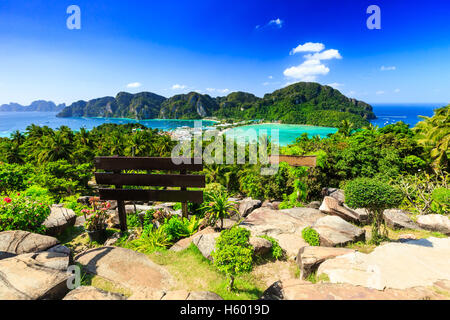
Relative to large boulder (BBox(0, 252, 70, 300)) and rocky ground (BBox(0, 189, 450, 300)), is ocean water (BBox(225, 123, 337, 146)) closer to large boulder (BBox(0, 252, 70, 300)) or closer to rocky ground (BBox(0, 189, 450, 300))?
rocky ground (BBox(0, 189, 450, 300))

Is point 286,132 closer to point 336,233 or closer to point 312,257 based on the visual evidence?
point 336,233

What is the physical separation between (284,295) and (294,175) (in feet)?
39.0

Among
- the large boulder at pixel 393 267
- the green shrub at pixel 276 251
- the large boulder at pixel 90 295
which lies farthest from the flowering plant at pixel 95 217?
the large boulder at pixel 393 267

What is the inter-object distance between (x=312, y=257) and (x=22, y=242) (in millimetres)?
7790

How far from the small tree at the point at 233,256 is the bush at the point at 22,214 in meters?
6.38

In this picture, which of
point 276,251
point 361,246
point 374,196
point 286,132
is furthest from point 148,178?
point 286,132

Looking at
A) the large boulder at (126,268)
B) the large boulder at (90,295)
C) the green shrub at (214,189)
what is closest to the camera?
the large boulder at (90,295)

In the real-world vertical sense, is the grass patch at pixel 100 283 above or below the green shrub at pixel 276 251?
above

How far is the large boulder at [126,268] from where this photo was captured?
481 cm

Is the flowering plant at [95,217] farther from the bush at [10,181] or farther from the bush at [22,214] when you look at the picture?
A: the bush at [10,181]

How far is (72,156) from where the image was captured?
1305 inches
